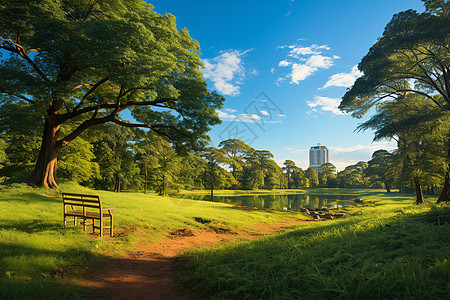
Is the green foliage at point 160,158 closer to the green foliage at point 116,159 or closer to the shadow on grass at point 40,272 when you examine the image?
the green foliage at point 116,159

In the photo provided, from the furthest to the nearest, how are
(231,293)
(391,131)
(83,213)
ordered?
(391,131), (83,213), (231,293)

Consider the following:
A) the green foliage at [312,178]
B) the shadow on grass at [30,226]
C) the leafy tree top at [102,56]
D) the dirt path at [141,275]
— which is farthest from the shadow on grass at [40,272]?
the green foliage at [312,178]

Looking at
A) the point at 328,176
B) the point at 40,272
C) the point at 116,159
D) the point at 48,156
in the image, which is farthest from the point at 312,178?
the point at 40,272

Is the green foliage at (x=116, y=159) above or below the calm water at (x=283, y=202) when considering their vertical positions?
above

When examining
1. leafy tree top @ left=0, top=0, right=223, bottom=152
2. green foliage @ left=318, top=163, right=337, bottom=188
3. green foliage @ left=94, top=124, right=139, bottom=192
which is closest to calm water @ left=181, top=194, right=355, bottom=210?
green foliage @ left=94, top=124, right=139, bottom=192

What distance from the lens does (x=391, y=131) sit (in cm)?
1441

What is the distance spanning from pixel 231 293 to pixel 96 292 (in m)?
2.47

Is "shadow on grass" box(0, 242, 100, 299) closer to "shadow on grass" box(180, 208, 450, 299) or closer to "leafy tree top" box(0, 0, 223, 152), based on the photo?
"shadow on grass" box(180, 208, 450, 299)

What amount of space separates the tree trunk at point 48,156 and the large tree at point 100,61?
5 centimetres

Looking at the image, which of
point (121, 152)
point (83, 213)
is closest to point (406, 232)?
→ point (83, 213)

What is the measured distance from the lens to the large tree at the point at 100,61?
963cm

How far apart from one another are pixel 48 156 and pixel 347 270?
1599 centimetres

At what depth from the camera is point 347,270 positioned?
3.33m

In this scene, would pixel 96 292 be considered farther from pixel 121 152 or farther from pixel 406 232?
pixel 121 152
